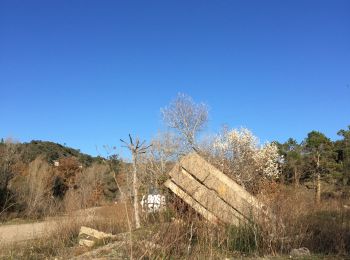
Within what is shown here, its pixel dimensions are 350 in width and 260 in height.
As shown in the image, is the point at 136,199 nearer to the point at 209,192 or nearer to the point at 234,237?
the point at 209,192

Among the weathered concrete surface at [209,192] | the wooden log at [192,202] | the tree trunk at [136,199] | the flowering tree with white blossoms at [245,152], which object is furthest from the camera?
the flowering tree with white blossoms at [245,152]

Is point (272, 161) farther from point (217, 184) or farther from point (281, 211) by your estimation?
point (281, 211)

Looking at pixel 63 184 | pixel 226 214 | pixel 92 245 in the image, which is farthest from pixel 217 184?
pixel 63 184

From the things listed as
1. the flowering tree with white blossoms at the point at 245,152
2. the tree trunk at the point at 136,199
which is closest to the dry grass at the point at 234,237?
the tree trunk at the point at 136,199

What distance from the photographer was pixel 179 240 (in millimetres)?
7414

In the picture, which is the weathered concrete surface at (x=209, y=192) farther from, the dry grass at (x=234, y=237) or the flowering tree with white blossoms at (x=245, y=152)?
the flowering tree with white blossoms at (x=245, y=152)

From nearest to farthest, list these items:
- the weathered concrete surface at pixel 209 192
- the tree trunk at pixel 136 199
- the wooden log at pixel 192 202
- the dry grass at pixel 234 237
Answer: the dry grass at pixel 234 237 < the wooden log at pixel 192 202 < the weathered concrete surface at pixel 209 192 < the tree trunk at pixel 136 199

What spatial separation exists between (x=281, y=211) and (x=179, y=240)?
2225 millimetres

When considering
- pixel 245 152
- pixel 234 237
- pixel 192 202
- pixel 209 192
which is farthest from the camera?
pixel 245 152

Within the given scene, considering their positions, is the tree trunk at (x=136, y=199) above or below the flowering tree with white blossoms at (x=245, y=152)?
below

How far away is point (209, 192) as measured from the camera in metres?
10.7

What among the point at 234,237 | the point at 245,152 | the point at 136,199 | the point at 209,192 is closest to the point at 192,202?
the point at 209,192

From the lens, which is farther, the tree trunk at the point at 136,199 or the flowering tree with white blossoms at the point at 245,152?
the flowering tree with white blossoms at the point at 245,152

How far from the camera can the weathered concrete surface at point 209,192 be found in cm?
1012
